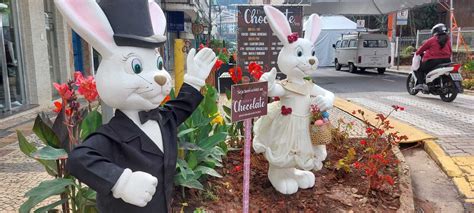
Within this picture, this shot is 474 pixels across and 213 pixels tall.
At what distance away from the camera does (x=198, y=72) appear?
Answer: 2088 mm

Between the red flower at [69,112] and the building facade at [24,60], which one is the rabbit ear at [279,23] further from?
the building facade at [24,60]

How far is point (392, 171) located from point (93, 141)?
289 cm

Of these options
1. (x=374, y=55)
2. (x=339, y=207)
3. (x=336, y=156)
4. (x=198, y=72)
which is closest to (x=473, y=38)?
(x=374, y=55)

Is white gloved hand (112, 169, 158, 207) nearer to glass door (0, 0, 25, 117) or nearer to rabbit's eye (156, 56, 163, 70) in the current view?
rabbit's eye (156, 56, 163, 70)

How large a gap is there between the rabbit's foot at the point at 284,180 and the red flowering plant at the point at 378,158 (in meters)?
0.56

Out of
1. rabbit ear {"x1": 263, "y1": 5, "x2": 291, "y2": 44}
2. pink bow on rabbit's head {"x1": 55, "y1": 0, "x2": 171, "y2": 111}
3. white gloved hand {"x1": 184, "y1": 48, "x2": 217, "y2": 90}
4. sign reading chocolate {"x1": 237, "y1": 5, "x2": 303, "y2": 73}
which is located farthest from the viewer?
sign reading chocolate {"x1": 237, "y1": 5, "x2": 303, "y2": 73}

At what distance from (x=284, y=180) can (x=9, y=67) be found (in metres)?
6.69

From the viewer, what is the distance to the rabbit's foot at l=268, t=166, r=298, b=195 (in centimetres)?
303

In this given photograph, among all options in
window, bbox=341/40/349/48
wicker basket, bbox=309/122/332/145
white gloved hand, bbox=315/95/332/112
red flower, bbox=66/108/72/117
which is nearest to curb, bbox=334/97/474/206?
wicker basket, bbox=309/122/332/145

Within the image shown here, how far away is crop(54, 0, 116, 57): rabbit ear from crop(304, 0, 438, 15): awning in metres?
12.8

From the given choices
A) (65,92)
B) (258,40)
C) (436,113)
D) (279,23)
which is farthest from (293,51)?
(436,113)

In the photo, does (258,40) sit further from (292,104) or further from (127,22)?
(127,22)

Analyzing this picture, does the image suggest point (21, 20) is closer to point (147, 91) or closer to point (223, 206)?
point (223, 206)

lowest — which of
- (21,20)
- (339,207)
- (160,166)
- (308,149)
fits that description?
(339,207)
